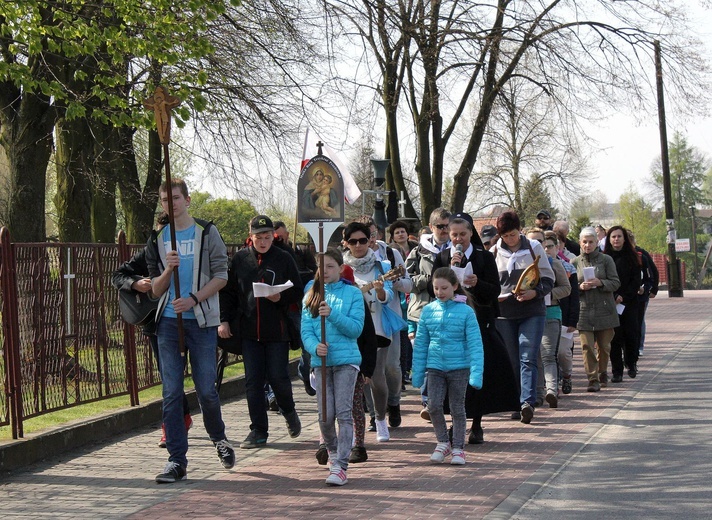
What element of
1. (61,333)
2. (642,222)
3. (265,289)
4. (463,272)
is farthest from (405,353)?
(642,222)

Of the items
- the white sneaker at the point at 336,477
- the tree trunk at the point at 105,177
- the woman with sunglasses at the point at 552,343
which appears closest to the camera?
the white sneaker at the point at 336,477

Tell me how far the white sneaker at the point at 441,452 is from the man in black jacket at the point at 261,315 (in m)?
1.56

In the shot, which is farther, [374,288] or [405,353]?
[405,353]

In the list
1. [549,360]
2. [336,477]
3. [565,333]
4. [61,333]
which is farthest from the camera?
[565,333]

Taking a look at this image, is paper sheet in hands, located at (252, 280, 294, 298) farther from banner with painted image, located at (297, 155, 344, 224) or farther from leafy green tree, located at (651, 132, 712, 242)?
leafy green tree, located at (651, 132, 712, 242)

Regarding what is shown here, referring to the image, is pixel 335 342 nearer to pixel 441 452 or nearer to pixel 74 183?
pixel 441 452

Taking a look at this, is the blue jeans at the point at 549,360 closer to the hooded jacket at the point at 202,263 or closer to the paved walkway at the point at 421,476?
the paved walkway at the point at 421,476

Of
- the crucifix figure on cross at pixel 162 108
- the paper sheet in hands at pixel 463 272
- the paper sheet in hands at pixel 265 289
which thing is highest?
the crucifix figure on cross at pixel 162 108

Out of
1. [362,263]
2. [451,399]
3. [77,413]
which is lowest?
[77,413]

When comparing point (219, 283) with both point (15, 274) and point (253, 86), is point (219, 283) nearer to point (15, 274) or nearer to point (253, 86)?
point (15, 274)

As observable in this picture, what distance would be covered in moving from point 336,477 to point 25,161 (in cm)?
802

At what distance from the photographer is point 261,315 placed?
29.9 feet

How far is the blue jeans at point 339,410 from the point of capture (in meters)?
7.66

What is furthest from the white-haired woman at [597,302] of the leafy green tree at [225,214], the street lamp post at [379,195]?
the leafy green tree at [225,214]
